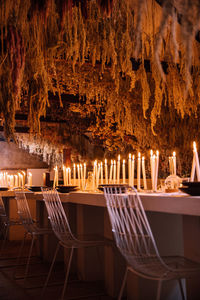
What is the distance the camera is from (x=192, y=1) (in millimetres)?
519

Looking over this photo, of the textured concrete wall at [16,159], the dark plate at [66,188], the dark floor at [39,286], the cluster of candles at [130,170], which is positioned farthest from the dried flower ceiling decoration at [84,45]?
the textured concrete wall at [16,159]

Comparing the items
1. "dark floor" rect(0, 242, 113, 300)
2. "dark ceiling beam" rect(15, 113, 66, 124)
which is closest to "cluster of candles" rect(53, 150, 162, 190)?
"dark floor" rect(0, 242, 113, 300)

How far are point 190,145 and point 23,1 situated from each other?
117 inches

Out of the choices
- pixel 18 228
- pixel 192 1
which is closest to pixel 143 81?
pixel 192 1

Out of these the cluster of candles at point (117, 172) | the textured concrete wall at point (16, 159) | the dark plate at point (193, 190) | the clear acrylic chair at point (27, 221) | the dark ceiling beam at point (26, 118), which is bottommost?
the clear acrylic chair at point (27, 221)

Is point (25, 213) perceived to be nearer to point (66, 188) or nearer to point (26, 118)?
point (66, 188)

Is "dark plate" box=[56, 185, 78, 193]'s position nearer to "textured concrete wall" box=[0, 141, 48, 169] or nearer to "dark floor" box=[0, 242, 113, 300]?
"dark floor" box=[0, 242, 113, 300]

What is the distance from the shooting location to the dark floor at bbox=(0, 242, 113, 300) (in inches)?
86.4

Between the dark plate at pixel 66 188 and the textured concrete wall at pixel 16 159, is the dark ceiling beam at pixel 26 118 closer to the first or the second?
the dark plate at pixel 66 188

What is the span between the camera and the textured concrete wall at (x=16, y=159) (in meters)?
13.3

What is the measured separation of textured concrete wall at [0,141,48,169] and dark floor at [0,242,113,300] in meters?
10.6

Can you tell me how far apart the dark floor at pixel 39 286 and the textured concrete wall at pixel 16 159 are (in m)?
10.6

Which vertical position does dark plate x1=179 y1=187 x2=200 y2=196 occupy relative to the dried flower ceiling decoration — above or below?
below

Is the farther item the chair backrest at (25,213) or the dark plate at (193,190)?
the chair backrest at (25,213)
